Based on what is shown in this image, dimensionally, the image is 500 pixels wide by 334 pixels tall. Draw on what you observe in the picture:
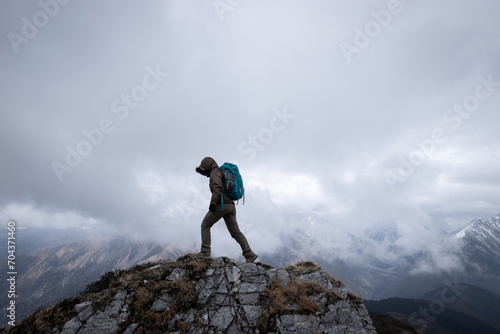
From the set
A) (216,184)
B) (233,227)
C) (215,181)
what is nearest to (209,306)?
(233,227)

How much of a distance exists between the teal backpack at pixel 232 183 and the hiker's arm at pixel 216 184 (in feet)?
0.74

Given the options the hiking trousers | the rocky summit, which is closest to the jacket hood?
the hiking trousers

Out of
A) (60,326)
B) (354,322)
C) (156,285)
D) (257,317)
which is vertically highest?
(156,285)

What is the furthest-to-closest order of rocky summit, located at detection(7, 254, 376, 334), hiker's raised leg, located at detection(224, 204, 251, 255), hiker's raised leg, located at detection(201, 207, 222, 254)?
hiker's raised leg, located at detection(224, 204, 251, 255) → hiker's raised leg, located at detection(201, 207, 222, 254) → rocky summit, located at detection(7, 254, 376, 334)

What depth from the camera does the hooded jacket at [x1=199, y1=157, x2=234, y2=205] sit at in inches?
395

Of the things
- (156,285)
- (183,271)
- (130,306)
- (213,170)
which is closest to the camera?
(130,306)

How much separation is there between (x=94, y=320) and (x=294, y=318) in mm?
7102

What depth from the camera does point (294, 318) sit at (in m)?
8.14

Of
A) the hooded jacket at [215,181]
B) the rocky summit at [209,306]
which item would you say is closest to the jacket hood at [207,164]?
the hooded jacket at [215,181]

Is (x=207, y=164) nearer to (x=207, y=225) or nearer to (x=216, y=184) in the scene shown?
(x=216, y=184)

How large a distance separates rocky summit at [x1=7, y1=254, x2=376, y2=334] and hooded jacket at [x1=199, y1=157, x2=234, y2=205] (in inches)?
117

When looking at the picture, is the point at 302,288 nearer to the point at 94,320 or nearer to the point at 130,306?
the point at 130,306

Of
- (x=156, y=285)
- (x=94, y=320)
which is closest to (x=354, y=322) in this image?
(x=156, y=285)

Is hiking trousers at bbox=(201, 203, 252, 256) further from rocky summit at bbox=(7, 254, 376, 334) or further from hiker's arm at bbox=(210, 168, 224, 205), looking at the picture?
rocky summit at bbox=(7, 254, 376, 334)
